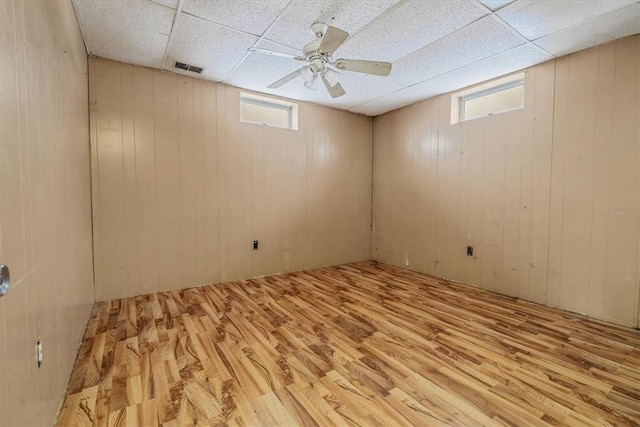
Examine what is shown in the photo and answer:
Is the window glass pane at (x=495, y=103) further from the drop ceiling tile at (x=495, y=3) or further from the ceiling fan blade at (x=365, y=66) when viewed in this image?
the ceiling fan blade at (x=365, y=66)

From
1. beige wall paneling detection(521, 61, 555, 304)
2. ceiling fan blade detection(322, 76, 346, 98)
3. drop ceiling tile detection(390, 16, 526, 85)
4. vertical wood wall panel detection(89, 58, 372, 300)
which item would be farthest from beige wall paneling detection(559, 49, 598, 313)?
vertical wood wall panel detection(89, 58, 372, 300)

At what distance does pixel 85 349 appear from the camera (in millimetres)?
1978

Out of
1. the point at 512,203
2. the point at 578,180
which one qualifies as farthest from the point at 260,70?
the point at 578,180

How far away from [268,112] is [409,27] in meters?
2.19

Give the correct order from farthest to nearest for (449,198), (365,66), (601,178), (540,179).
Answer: (449,198)
(540,179)
(601,178)
(365,66)

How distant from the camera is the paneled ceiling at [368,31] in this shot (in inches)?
81.4

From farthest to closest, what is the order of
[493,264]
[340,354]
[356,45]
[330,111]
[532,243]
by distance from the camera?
1. [330,111]
2. [493,264]
3. [532,243]
4. [356,45]
5. [340,354]

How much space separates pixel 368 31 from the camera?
2.38m

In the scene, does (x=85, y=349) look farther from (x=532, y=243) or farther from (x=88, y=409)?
(x=532, y=243)

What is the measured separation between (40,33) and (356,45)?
7.17ft

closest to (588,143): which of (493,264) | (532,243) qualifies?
(532,243)

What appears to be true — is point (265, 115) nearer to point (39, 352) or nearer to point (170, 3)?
point (170, 3)

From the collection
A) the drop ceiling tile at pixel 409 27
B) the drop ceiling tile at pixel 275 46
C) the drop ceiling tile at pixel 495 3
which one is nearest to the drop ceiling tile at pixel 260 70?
the drop ceiling tile at pixel 275 46

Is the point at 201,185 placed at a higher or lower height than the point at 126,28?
lower
